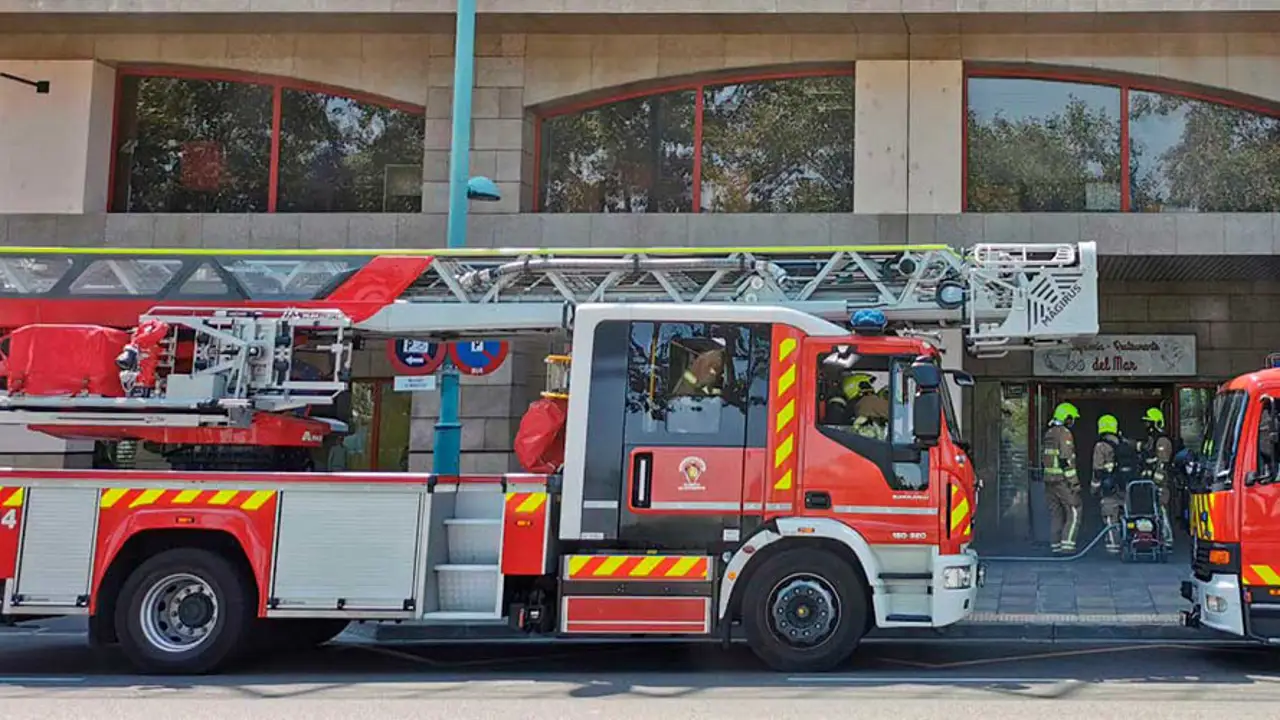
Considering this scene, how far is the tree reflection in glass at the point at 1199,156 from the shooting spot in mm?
14914

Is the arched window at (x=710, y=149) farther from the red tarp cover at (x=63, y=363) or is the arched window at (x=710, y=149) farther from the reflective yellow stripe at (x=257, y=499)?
the reflective yellow stripe at (x=257, y=499)

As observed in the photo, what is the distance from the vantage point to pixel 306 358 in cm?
890

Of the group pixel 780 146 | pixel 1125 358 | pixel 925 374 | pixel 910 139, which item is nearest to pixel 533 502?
pixel 925 374

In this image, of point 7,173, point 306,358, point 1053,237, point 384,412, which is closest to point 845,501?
point 306,358

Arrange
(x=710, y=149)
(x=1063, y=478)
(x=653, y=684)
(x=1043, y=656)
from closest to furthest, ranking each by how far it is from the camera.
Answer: (x=653, y=684) → (x=1043, y=656) → (x=1063, y=478) → (x=710, y=149)

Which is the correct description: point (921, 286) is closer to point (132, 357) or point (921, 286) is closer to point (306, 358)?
point (306, 358)

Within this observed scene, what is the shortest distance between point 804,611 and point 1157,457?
9556mm

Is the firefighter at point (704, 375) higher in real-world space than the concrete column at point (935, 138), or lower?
lower

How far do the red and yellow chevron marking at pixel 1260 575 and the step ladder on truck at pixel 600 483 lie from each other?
70.6 inches

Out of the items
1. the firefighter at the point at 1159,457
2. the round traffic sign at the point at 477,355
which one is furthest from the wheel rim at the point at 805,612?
the firefighter at the point at 1159,457

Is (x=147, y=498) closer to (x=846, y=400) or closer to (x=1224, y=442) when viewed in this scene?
(x=846, y=400)

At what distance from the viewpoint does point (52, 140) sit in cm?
1584

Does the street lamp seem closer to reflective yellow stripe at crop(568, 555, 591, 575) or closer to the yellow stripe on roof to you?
the yellow stripe on roof

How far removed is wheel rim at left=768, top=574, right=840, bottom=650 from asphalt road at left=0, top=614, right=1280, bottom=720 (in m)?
0.27
